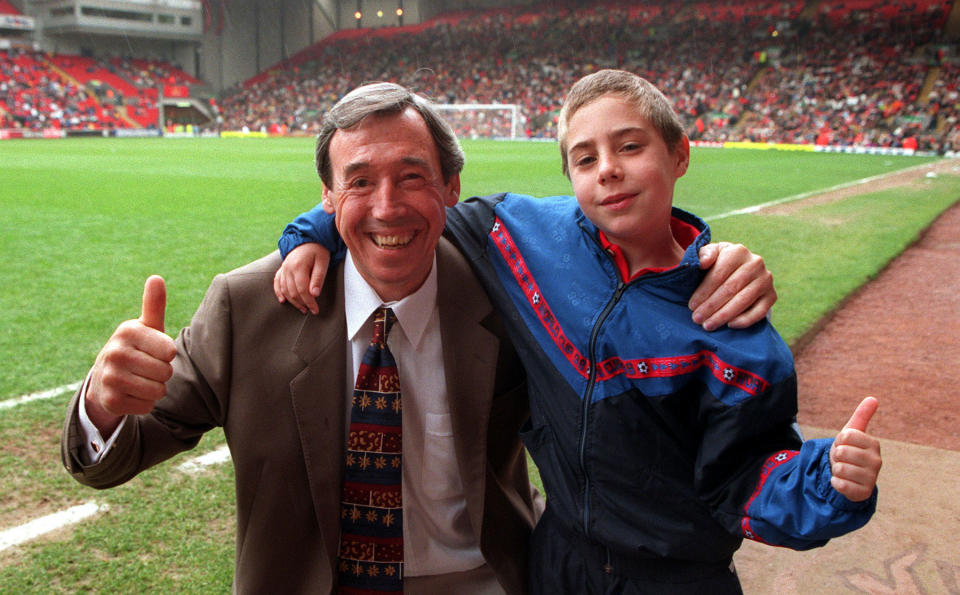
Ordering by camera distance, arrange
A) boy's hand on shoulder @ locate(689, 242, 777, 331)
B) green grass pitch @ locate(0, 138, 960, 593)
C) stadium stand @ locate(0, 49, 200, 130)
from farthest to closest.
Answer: stadium stand @ locate(0, 49, 200, 130)
green grass pitch @ locate(0, 138, 960, 593)
boy's hand on shoulder @ locate(689, 242, 777, 331)

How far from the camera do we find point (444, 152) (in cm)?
215

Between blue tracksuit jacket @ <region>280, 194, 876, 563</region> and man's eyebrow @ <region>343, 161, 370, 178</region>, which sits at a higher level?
man's eyebrow @ <region>343, 161, 370, 178</region>

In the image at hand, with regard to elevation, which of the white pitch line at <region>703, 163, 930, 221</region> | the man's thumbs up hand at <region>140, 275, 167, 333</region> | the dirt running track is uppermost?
the man's thumbs up hand at <region>140, 275, 167, 333</region>

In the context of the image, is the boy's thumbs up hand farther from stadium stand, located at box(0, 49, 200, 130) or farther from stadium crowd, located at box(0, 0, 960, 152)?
stadium stand, located at box(0, 49, 200, 130)

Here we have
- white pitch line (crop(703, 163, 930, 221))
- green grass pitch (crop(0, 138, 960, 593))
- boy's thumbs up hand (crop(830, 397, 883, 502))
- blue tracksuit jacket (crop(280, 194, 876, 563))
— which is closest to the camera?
boy's thumbs up hand (crop(830, 397, 883, 502))

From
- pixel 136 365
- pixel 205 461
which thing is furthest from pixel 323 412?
pixel 205 461

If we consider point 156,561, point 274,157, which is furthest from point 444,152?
point 274,157

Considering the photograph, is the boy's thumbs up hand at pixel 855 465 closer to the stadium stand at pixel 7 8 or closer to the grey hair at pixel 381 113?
the grey hair at pixel 381 113

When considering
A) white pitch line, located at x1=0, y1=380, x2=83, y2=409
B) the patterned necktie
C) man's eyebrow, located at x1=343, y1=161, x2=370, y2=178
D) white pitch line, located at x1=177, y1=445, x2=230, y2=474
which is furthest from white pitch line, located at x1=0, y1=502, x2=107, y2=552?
man's eyebrow, located at x1=343, y1=161, x2=370, y2=178

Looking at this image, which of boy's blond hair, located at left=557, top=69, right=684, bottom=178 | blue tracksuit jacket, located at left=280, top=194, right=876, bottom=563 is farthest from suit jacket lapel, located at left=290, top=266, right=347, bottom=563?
boy's blond hair, located at left=557, top=69, right=684, bottom=178

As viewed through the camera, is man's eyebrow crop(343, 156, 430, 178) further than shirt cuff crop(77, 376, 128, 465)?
Yes

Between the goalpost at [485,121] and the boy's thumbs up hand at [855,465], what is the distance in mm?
40821

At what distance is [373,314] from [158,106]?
5643cm

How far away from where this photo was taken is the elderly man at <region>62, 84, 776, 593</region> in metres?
1.97
